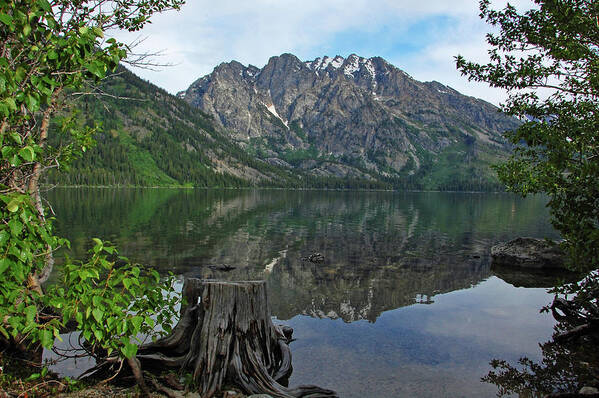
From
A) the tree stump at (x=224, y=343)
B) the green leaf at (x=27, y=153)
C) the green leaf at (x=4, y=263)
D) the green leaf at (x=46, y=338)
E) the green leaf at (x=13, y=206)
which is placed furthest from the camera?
the tree stump at (x=224, y=343)

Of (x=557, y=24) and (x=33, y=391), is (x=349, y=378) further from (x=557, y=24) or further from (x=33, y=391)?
(x=557, y=24)

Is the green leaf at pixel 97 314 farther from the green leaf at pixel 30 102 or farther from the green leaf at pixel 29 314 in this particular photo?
the green leaf at pixel 30 102

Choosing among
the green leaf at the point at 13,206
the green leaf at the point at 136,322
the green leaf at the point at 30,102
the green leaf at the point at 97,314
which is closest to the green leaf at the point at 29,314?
the green leaf at the point at 97,314

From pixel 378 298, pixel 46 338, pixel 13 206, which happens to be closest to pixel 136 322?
pixel 46 338

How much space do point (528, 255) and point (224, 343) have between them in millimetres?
33756

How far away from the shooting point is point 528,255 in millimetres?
35438

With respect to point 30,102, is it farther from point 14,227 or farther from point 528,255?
point 528,255

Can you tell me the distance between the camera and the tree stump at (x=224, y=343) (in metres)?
11.4

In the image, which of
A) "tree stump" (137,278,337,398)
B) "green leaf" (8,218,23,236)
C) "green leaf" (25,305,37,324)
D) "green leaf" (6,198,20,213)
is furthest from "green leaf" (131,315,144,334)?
"tree stump" (137,278,337,398)

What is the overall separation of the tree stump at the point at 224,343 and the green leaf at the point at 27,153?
686 centimetres

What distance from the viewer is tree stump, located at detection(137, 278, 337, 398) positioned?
11.4 meters

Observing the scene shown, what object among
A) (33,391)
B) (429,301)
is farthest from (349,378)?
(429,301)

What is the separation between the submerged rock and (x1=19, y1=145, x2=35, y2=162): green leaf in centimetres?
3691

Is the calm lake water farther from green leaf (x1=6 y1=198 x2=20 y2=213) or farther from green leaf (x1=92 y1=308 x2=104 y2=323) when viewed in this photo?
green leaf (x1=6 y1=198 x2=20 y2=213)
